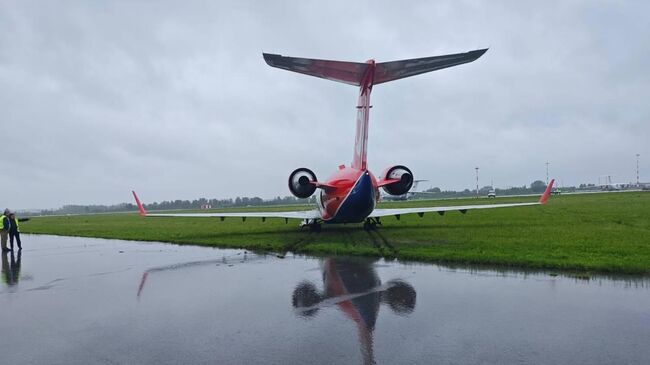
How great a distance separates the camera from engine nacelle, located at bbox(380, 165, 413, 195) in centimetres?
1695

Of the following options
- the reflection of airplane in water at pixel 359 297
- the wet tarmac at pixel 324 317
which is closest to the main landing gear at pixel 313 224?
the wet tarmac at pixel 324 317

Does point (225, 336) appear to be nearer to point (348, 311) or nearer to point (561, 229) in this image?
point (348, 311)

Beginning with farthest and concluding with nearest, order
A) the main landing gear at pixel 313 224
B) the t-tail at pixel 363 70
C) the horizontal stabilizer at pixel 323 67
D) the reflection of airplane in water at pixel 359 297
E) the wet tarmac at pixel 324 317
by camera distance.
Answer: the main landing gear at pixel 313 224
the horizontal stabilizer at pixel 323 67
the t-tail at pixel 363 70
the reflection of airplane in water at pixel 359 297
the wet tarmac at pixel 324 317

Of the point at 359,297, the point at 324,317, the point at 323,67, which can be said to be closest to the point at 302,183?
the point at 323,67

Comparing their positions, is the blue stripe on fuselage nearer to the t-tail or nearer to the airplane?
the airplane

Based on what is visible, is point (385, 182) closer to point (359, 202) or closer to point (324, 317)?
point (359, 202)

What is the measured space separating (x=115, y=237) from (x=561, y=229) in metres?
20.5

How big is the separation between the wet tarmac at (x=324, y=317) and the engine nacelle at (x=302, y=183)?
23.1ft

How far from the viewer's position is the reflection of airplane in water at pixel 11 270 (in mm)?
10539

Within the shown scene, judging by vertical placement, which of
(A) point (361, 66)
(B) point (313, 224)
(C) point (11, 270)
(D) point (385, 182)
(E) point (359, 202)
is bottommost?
(C) point (11, 270)

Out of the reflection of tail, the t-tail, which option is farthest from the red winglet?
the reflection of tail

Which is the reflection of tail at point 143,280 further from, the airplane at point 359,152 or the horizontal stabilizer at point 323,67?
the horizontal stabilizer at point 323,67

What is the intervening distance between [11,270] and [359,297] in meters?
10.3

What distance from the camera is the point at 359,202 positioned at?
16.0 metres
